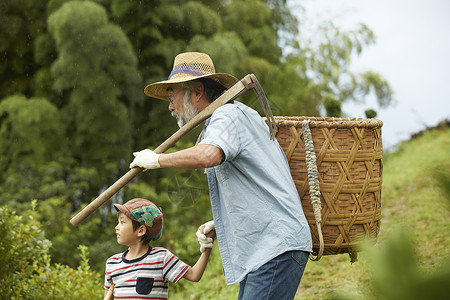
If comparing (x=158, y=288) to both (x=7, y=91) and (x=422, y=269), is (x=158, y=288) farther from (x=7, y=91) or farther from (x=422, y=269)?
(x=7, y=91)

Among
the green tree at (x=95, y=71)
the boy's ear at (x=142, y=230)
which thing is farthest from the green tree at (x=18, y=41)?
the boy's ear at (x=142, y=230)

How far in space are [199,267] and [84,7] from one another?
4.69 metres

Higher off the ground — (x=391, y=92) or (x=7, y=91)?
(x=7, y=91)

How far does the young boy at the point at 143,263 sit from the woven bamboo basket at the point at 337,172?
0.45 metres

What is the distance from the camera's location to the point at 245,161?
70.4 inches

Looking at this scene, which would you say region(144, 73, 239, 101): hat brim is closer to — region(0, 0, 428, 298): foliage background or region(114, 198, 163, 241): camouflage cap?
region(114, 198, 163, 241): camouflage cap

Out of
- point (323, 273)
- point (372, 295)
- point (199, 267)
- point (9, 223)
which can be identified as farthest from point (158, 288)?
point (323, 273)

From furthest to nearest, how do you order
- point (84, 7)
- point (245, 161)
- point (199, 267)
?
1. point (84, 7)
2. point (199, 267)
3. point (245, 161)

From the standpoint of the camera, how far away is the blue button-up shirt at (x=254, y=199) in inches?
69.3

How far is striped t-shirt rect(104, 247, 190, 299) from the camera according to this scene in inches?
86.4

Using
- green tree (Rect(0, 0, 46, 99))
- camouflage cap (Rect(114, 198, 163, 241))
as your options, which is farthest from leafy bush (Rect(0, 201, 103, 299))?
green tree (Rect(0, 0, 46, 99))

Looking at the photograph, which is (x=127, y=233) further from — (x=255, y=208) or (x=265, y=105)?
(x=265, y=105)

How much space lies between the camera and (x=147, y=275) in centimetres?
221

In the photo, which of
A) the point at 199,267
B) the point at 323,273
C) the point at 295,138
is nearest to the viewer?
the point at 295,138
